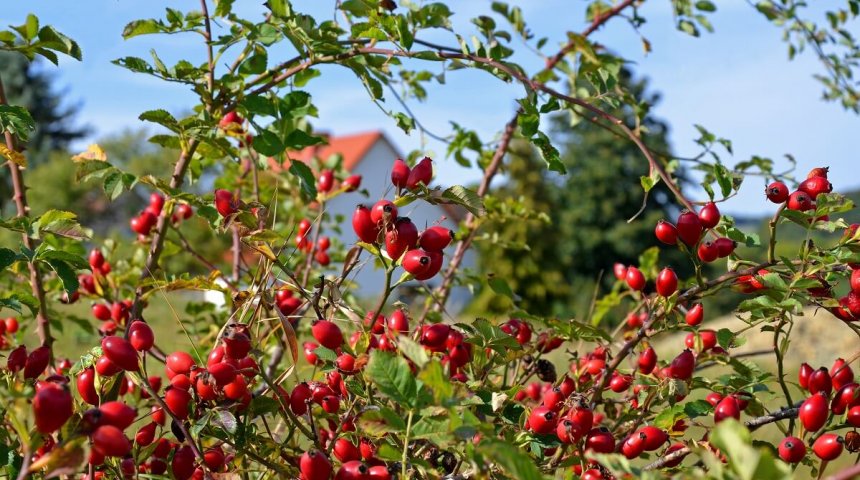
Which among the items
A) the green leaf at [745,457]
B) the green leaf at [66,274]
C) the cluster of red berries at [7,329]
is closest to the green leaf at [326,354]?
the green leaf at [66,274]

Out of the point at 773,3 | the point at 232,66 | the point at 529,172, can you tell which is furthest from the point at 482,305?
the point at 232,66

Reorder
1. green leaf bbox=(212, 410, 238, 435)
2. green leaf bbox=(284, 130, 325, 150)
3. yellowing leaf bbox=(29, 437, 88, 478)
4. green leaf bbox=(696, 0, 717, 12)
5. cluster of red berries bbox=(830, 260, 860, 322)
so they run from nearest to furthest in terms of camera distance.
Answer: yellowing leaf bbox=(29, 437, 88, 478) → green leaf bbox=(212, 410, 238, 435) → cluster of red berries bbox=(830, 260, 860, 322) → green leaf bbox=(284, 130, 325, 150) → green leaf bbox=(696, 0, 717, 12)

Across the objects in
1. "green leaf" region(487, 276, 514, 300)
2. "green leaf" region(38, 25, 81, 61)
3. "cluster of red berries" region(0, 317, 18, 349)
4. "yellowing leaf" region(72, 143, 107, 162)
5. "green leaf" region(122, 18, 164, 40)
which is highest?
"green leaf" region(122, 18, 164, 40)

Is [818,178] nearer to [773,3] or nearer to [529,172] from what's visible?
[773,3]

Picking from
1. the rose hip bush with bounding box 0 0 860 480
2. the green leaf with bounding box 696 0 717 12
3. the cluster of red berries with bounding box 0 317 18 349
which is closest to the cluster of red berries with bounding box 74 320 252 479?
the rose hip bush with bounding box 0 0 860 480

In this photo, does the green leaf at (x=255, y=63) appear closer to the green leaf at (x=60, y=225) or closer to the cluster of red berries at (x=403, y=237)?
the green leaf at (x=60, y=225)

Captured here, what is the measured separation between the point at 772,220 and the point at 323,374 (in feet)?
2.16

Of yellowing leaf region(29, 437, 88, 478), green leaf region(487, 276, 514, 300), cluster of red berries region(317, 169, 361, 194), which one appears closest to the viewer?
yellowing leaf region(29, 437, 88, 478)

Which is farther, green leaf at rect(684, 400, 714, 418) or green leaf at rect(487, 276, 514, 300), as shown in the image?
green leaf at rect(487, 276, 514, 300)

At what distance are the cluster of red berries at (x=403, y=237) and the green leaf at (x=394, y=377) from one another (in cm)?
17

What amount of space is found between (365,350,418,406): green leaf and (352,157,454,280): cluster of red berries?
0.17 metres

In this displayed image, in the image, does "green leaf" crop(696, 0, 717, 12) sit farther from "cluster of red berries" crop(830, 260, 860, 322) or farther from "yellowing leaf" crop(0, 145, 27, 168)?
"yellowing leaf" crop(0, 145, 27, 168)

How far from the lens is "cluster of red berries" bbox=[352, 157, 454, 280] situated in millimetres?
953

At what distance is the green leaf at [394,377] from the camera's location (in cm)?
80
